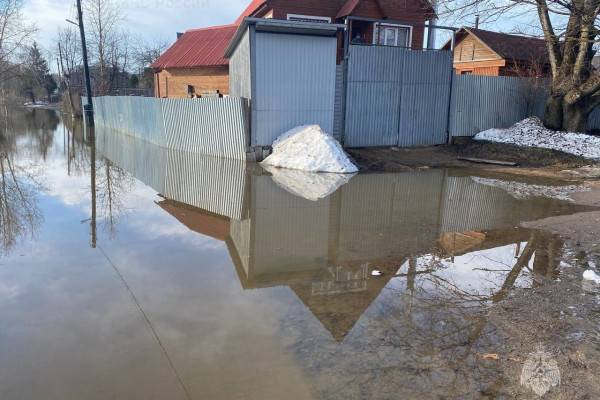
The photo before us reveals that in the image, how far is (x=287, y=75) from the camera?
42.2ft

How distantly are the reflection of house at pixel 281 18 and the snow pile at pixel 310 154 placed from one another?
3836 millimetres

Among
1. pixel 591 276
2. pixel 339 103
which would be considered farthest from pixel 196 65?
pixel 591 276

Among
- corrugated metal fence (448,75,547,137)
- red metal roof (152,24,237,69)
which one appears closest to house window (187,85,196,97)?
red metal roof (152,24,237,69)

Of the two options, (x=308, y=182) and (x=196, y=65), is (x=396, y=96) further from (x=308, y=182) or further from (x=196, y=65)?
(x=196, y=65)

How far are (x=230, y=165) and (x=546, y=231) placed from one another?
836 cm

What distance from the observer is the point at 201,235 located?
6.61m

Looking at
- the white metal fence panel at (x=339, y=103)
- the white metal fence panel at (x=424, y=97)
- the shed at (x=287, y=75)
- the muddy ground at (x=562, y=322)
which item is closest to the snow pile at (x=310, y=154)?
the shed at (x=287, y=75)

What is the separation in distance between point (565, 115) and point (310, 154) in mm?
9805

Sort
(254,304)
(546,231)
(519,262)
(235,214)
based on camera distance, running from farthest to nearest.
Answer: (235,214), (546,231), (519,262), (254,304)

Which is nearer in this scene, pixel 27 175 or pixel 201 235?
pixel 201 235

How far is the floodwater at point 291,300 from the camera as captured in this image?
3156mm

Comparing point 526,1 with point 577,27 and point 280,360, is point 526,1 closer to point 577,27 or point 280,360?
point 577,27

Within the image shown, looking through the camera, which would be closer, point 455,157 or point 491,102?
point 455,157

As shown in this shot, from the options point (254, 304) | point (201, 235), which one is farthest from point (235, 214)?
point (254, 304)
